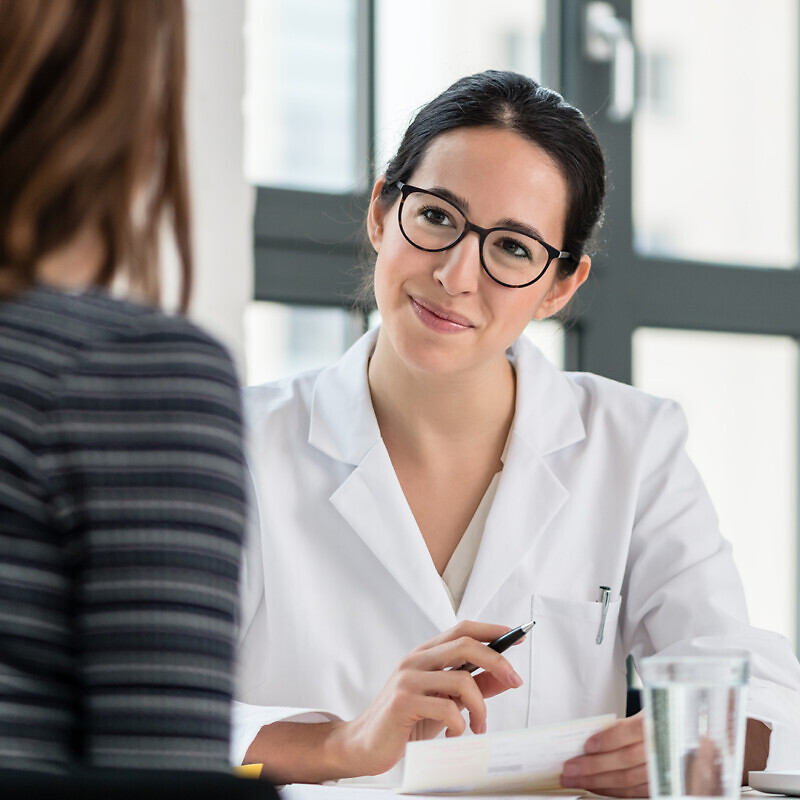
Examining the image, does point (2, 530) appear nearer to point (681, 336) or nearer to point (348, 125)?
point (348, 125)

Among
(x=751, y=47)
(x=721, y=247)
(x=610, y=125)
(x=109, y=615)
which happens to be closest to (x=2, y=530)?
(x=109, y=615)

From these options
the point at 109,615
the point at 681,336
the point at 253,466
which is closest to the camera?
the point at 109,615

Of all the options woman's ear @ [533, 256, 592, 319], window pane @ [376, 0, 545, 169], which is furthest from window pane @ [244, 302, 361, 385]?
woman's ear @ [533, 256, 592, 319]

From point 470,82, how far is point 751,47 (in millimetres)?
1469

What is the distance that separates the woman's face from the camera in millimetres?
1712

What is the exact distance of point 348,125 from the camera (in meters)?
2.62

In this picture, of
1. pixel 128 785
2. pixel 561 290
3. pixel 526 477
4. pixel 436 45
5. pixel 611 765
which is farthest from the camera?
pixel 436 45

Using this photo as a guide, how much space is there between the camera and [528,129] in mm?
1766

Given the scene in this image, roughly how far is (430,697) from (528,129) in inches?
36.0

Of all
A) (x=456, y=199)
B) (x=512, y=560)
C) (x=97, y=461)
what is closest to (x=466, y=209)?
(x=456, y=199)

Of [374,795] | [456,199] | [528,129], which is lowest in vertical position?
[374,795]

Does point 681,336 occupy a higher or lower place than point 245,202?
lower

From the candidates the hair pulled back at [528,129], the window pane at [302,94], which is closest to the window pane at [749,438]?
the window pane at [302,94]

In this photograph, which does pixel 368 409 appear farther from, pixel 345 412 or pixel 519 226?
pixel 519 226
